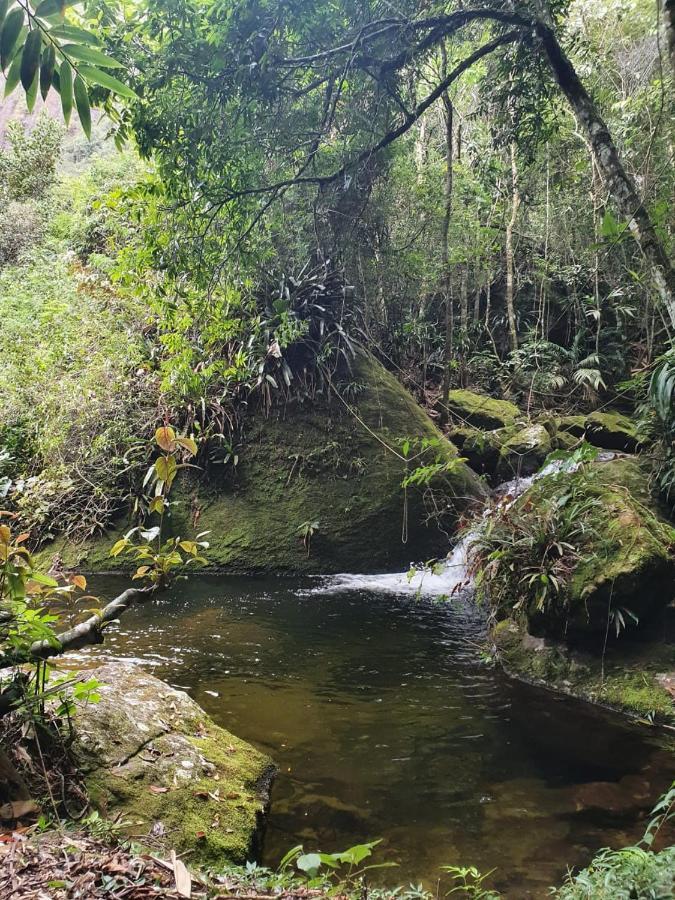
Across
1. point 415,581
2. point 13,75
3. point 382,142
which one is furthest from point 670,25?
point 415,581

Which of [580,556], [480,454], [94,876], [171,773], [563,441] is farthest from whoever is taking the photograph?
[563,441]

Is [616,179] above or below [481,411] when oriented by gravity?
above

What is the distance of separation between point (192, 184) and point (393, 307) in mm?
8998

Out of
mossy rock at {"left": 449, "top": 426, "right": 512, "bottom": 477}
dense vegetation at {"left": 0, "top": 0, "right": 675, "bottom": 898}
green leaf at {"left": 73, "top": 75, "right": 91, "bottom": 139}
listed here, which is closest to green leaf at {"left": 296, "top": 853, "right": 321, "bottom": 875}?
dense vegetation at {"left": 0, "top": 0, "right": 675, "bottom": 898}

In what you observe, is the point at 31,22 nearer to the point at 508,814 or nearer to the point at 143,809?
the point at 143,809

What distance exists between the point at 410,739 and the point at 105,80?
155 inches

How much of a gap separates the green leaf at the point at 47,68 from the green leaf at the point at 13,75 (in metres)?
0.05

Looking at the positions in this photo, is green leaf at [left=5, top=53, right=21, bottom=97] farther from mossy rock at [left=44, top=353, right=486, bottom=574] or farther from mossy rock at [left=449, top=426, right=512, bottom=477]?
mossy rock at [left=449, top=426, right=512, bottom=477]

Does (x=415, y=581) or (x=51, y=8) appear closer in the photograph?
(x=51, y=8)

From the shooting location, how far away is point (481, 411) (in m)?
11.8

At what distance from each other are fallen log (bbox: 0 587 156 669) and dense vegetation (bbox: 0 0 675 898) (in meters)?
0.01

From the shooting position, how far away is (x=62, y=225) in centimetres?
1627

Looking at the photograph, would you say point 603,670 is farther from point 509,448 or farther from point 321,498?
point 509,448

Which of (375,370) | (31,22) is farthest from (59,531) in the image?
(31,22)
